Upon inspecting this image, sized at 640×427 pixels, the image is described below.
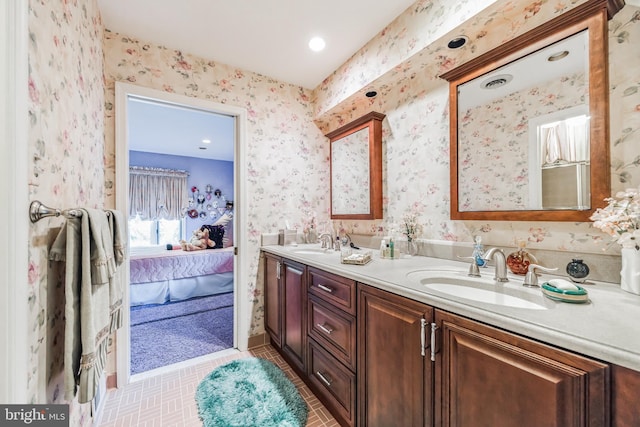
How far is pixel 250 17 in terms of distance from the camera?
1.69 meters

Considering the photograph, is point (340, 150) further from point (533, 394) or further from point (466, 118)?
point (533, 394)

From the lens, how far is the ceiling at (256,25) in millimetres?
1598

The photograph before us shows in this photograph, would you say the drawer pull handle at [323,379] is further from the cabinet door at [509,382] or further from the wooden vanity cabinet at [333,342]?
the cabinet door at [509,382]

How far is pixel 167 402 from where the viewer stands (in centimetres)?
168

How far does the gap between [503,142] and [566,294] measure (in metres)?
0.84

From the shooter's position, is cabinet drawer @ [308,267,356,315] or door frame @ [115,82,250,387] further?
door frame @ [115,82,250,387]

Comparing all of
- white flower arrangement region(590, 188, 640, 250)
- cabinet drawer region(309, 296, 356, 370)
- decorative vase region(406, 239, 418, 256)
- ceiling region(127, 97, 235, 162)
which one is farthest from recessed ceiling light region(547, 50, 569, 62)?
ceiling region(127, 97, 235, 162)

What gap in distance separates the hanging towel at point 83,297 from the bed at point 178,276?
2.67 metres

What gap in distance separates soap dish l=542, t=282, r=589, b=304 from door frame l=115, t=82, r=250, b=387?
2.03 meters

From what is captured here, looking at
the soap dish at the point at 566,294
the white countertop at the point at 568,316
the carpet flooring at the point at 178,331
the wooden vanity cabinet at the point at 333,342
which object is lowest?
the carpet flooring at the point at 178,331

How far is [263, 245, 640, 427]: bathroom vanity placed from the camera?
2.02 ft

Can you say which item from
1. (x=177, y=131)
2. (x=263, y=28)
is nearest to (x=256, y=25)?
(x=263, y=28)

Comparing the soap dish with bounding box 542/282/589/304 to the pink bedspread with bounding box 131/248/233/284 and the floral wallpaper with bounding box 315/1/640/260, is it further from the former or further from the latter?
the pink bedspread with bounding box 131/248/233/284

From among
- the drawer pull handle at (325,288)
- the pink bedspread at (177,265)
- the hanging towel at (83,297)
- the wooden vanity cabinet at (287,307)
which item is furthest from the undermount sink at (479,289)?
the pink bedspread at (177,265)
